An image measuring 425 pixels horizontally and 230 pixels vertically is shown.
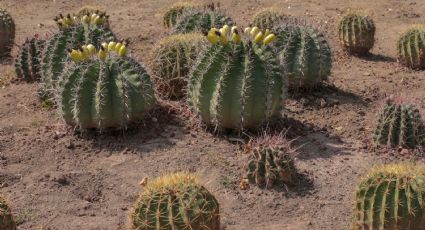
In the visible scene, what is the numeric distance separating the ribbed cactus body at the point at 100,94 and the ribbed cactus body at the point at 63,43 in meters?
0.75

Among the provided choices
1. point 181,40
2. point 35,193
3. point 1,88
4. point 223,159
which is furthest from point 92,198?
point 1,88

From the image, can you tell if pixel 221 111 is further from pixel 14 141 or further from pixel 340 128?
pixel 14 141

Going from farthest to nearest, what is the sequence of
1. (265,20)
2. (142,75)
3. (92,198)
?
(265,20) → (142,75) → (92,198)

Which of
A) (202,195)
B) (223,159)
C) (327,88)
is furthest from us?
(327,88)

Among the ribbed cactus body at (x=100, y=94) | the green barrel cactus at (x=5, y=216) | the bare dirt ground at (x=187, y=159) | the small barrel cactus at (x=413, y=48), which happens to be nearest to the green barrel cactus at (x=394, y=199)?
the bare dirt ground at (x=187, y=159)

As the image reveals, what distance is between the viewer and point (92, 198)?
582 cm

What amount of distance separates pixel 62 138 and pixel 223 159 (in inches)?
67.6

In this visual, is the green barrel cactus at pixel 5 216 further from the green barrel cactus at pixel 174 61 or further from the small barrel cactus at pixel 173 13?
the small barrel cactus at pixel 173 13

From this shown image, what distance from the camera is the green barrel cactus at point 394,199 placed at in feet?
15.3

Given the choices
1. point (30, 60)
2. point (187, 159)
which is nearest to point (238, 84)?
point (187, 159)

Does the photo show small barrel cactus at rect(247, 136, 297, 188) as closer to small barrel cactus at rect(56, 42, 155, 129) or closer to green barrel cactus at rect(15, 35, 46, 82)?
small barrel cactus at rect(56, 42, 155, 129)

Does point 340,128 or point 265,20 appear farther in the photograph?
point 265,20

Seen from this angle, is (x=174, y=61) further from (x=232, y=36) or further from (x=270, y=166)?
(x=270, y=166)

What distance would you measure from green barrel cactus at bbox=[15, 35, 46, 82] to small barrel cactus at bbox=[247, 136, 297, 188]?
12.5 feet
